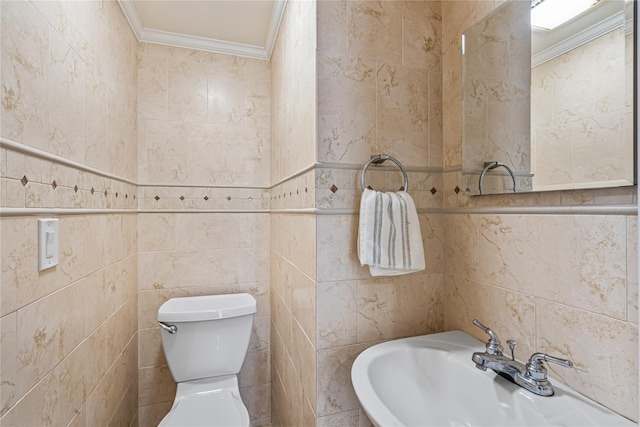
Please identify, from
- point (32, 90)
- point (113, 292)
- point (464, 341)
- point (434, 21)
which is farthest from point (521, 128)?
point (113, 292)

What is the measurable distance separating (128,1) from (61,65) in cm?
76

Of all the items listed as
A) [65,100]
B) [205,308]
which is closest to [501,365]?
[205,308]

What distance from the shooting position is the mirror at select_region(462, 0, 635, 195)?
2.24 feet

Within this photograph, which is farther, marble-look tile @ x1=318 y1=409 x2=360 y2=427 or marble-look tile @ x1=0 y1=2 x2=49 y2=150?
marble-look tile @ x1=318 y1=409 x2=360 y2=427

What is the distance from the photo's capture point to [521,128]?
914 mm

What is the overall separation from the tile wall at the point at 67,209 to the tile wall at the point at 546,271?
4.31ft

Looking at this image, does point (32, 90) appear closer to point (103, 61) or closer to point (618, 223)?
point (103, 61)

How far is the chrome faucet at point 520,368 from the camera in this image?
0.73 meters

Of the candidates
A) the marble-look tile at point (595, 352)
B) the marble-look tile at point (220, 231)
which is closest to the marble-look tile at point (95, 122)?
the marble-look tile at point (220, 231)

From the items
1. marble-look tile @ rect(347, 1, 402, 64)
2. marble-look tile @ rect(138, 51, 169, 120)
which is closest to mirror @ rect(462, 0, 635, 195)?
marble-look tile @ rect(347, 1, 402, 64)

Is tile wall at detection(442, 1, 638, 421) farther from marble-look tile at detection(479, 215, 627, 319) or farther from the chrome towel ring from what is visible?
the chrome towel ring

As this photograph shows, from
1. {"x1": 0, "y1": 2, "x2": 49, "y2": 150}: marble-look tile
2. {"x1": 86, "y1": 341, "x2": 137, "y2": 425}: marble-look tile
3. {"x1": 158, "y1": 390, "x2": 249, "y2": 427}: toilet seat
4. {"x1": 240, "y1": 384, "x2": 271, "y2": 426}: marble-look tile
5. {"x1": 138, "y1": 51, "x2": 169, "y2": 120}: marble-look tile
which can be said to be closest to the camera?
{"x1": 0, "y1": 2, "x2": 49, "y2": 150}: marble-look tile

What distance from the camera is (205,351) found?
1.58 m

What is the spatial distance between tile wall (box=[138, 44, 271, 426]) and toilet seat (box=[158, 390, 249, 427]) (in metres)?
0.42
